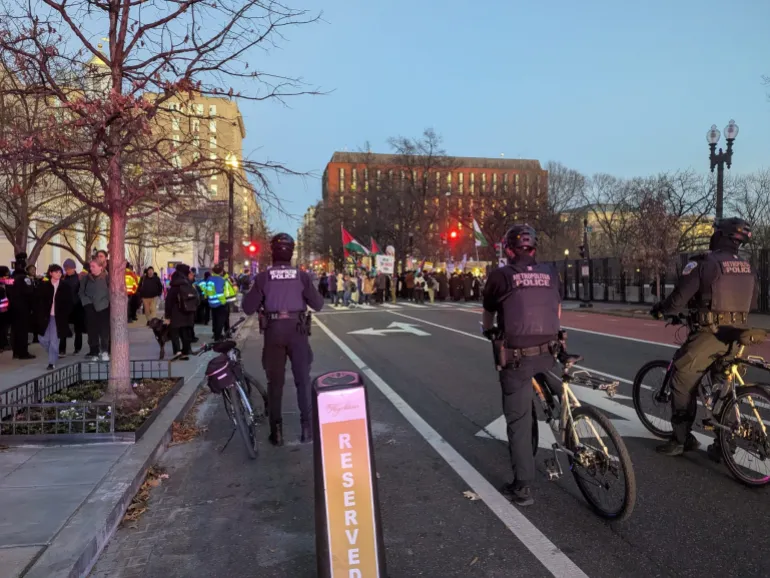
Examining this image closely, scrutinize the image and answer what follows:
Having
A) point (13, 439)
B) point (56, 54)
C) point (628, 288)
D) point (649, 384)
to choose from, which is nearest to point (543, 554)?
point (649, 384)

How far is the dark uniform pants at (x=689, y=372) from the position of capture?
467 cm

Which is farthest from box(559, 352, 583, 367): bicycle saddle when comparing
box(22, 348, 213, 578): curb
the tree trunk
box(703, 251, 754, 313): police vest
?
the tree trunk

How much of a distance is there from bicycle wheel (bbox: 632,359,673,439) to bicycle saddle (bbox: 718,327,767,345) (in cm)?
80

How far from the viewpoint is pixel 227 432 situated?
6266mm

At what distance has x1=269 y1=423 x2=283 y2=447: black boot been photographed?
18.5 feet

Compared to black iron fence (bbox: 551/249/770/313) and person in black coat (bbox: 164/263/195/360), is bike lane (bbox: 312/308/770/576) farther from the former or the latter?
black iron fence (bbox: 551/249/770/313)

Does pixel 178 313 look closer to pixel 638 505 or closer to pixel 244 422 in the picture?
pixel 244 422

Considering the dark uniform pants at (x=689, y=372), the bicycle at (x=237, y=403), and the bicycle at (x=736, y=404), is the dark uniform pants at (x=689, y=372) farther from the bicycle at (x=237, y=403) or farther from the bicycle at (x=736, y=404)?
the bicycle at (x=237, y=403)

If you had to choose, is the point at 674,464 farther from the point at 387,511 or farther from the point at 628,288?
the point at 628,288

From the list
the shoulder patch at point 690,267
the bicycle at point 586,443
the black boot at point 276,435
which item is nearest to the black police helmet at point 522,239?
the bicycle at point 586,443

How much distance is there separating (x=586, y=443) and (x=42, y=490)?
3.95 m

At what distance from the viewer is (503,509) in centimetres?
398

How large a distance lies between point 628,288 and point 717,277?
2687 cm

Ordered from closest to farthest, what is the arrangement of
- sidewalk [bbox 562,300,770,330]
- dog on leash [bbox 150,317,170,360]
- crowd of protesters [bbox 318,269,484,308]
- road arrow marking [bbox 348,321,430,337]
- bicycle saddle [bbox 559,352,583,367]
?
1. bicycle saddle [bbox 559,352,583,367]
2. dog on leash [bbox 150,317,170,360]
3. road arrow marking [bbox 348,321,430,337]
4. sidewalk [bbox 562,300,770,330]
5. crowd of protesters [bbox 318,269,484,308]
